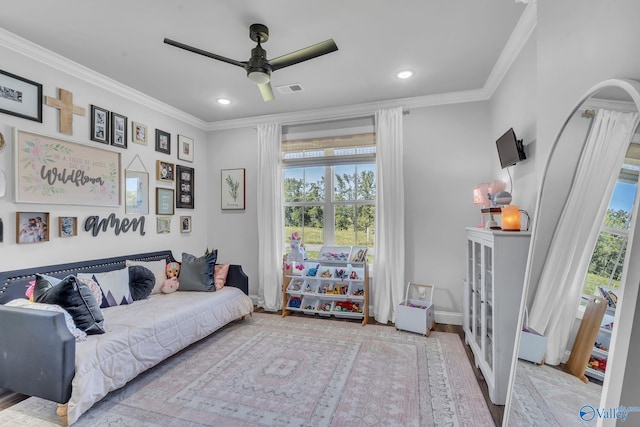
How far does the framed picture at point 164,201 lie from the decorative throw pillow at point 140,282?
0.84 meters

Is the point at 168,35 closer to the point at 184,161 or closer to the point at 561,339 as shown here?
the point at 184,161

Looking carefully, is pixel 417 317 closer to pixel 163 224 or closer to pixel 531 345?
pixel 531 345

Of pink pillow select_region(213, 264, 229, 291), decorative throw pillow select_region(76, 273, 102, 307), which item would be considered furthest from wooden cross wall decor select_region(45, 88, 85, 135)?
pink pillow select_region(213, 264, 229, 291)

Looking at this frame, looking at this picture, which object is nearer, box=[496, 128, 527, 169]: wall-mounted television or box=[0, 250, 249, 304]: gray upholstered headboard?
box=[0, 250, 249, 304]: gray upholstered headboard

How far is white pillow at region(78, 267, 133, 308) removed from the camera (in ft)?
8.85

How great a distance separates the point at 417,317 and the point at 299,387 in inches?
59.6

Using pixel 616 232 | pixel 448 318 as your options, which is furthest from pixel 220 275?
pixel 616 232

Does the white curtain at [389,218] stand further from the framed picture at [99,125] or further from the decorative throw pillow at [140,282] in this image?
the framed picture at [99,125]

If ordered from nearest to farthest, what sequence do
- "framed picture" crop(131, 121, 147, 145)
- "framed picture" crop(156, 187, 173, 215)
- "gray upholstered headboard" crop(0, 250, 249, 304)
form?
1. "gray upholstered headboard" crop(0, 250, 249, 304)
2. "framed picture" crop(131, 121, 147, 145)
3. "framed picture" crop(156, 187, 173, 215)

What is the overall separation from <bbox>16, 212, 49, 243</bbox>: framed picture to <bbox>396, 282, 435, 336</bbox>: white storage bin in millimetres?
3368

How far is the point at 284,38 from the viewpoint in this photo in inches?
90.6

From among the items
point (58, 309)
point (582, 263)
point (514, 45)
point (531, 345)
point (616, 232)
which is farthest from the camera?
point (514, 45)

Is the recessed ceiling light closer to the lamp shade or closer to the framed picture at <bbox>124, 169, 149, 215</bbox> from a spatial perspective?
the lamp shade

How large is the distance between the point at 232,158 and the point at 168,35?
2141 millimetres
